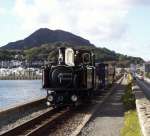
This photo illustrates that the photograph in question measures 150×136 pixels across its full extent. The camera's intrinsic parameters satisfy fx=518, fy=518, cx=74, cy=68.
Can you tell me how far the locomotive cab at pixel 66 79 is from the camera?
91.9 ft

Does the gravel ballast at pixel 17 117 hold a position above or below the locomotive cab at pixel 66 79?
below

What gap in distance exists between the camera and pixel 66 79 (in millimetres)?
28266

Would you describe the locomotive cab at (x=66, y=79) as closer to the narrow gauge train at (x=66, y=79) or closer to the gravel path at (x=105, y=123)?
the narrow gauge train at (x=66, y=79)

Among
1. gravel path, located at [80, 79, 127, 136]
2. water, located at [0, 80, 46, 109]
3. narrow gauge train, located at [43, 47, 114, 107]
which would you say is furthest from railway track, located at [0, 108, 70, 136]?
water, located at [0, 80, 46, 109]

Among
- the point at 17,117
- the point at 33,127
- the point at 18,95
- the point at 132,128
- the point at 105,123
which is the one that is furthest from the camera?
the point at 18,95

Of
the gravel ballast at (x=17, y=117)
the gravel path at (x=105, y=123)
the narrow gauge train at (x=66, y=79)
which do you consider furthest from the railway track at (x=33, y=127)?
the narrow gauge train at (x=66, y=79)

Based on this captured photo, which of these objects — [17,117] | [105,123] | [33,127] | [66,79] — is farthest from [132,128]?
[66,79]

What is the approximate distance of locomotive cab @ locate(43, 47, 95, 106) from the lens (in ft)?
91.9

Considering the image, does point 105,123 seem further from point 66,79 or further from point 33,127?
point 66,79

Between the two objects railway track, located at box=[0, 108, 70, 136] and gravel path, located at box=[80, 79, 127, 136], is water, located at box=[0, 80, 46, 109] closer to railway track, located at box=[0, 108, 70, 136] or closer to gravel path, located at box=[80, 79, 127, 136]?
gravel path, located at box=[80, 79, 127, 136]

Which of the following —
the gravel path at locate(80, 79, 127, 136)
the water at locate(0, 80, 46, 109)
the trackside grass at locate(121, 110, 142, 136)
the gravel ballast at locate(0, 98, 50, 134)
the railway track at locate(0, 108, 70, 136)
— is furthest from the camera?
the water at locate(0, 80, 46, 109)

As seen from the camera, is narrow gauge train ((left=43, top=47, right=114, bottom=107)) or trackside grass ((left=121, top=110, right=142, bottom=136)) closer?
trackside grass ((left=121, top=110, right=142, bottom=136))

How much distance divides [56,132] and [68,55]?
407 inches

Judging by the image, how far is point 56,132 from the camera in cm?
1917
